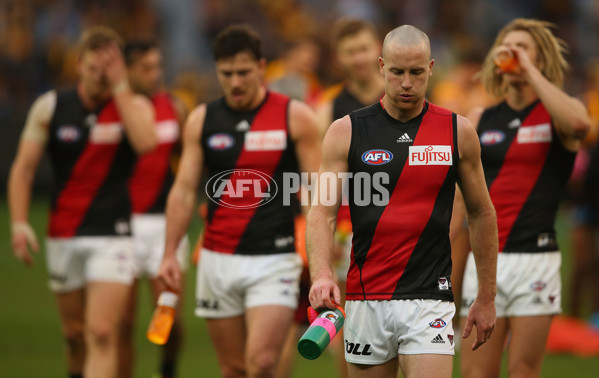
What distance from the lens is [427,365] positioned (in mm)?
5109

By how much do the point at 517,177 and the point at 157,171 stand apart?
4.35 m

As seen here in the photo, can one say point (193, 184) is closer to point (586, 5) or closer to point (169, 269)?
point (169, 269)

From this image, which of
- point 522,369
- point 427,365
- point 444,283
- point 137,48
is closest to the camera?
point 427,365

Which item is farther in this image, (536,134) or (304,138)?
(304,138)

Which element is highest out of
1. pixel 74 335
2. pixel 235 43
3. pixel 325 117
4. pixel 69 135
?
pixel 235 43

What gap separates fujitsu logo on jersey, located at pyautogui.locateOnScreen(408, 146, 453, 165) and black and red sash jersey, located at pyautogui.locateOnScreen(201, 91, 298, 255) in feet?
6.53

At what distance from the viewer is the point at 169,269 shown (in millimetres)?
6809

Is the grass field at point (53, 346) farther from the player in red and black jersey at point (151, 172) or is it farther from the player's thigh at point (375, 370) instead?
the player's thigh at point (375, 370)

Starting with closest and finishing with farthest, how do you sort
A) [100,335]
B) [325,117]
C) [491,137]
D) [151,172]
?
[491,137] → [100,335] → [325,117] → [151,172]

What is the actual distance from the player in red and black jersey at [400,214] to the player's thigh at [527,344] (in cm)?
121

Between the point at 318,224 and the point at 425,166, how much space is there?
2.14 feet

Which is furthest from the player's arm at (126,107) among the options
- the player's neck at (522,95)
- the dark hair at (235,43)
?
the player's neck at (522,95)

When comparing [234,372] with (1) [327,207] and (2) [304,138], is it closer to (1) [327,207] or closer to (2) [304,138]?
(2) [304,138]

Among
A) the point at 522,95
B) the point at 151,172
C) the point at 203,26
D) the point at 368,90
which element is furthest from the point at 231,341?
the point at 203,26
